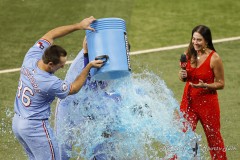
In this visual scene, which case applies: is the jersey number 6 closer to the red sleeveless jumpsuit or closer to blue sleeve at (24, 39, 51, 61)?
blue sleeve at (24, 39, 51, 61)

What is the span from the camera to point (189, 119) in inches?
361

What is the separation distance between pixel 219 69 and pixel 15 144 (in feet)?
10.6

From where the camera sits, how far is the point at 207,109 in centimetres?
911

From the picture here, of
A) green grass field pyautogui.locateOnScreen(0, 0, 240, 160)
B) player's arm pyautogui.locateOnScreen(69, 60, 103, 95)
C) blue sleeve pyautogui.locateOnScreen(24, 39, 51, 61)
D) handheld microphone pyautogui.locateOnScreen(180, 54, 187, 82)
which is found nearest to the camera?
player's arm pyautogui.locateOnScreen(69, 60, 103, 95)

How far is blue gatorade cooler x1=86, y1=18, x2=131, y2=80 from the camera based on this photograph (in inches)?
323

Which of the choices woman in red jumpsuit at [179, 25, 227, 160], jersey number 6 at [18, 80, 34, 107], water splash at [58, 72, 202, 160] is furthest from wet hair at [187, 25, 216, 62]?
jersey number 6 at [18, 80, 34, 107]

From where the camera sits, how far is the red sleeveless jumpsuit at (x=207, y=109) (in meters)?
9.11

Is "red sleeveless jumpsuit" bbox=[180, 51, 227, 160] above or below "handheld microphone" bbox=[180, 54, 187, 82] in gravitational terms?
below

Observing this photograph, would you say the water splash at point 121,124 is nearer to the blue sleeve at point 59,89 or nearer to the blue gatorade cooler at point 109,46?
the blue gatorade cooler at point 109,46

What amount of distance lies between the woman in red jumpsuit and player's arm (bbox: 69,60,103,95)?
1.46m

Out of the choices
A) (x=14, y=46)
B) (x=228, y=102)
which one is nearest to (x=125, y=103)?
(x=228, y=102)

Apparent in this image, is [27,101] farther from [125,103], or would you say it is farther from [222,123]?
[222,123]

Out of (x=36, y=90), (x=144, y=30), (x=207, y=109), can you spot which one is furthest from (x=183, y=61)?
(x=144, y=30)

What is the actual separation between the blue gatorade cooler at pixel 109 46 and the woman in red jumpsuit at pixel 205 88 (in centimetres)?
115
